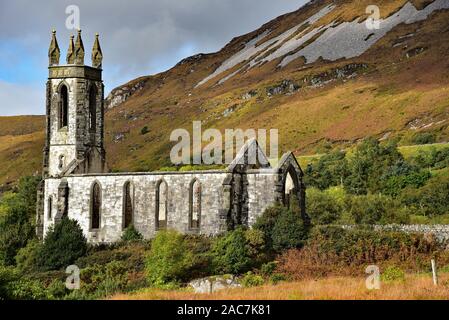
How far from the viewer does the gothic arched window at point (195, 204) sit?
45.2m

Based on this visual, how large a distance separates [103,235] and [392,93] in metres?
80.6

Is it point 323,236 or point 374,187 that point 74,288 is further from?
point 374,187

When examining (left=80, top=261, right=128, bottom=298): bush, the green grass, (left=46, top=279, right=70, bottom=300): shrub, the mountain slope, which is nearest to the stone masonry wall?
(left=80, top=261, right=128, bottom=298): bush

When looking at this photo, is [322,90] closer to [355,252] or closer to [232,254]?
[355,252]

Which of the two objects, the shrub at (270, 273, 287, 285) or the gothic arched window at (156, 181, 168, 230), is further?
the gothic arched window at (156, 181, 168, 230)

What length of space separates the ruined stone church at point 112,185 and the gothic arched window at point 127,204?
0.19 feet

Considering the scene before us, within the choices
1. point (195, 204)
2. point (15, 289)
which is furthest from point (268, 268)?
point (15, 289)

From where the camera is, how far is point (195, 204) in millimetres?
45688

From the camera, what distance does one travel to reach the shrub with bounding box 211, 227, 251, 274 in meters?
A: 39.2

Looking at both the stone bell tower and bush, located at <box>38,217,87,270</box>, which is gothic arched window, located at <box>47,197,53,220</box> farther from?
bush, located at <box>38,217,87,270</box>

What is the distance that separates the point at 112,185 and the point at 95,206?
1.88 m

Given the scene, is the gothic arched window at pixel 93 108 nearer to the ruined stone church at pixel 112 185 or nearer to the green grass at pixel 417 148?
the ruined stone church at pixel 112 185

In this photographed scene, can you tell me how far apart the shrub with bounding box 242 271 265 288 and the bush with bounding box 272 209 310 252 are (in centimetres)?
383

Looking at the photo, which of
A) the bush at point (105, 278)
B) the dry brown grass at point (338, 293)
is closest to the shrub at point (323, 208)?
the bush at point (105, 278)
